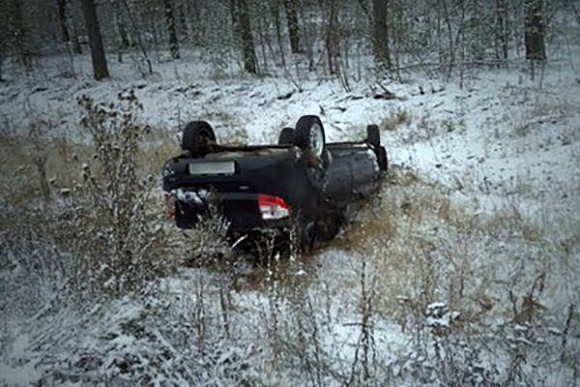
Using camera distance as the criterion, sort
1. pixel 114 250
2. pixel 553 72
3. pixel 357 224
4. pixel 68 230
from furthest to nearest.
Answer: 1. pixel 553 72
2. pixel 357 224
3. pixel 68 230
4. pixel 114 250

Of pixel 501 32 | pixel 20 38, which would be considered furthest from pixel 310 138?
pixel 20 38

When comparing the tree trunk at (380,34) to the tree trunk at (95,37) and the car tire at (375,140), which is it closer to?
the car tire at (375,140)

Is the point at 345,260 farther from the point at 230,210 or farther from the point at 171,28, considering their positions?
the point at 171,28

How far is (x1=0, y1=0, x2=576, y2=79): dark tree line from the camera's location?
547 inches

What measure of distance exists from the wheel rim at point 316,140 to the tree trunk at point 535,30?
11.1 m

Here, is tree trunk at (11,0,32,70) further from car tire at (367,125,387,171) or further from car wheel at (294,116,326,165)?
car wheel at (294,116,326,165)

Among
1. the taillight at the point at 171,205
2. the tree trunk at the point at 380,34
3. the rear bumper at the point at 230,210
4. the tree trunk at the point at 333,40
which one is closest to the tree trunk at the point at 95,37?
the tree trunk at the point at 333,40

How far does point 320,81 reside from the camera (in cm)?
1470

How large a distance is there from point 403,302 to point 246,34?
1517 centimetres

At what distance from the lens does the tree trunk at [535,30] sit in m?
13.5

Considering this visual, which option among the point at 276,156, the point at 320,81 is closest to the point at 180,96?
the point at 320,81

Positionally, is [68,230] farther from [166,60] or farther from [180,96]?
[166,60]

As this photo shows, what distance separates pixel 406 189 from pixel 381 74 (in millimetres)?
7068

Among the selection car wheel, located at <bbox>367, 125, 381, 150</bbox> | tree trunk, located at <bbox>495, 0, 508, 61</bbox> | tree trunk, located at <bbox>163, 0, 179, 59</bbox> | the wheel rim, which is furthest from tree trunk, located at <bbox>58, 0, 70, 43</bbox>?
the wheel rim
